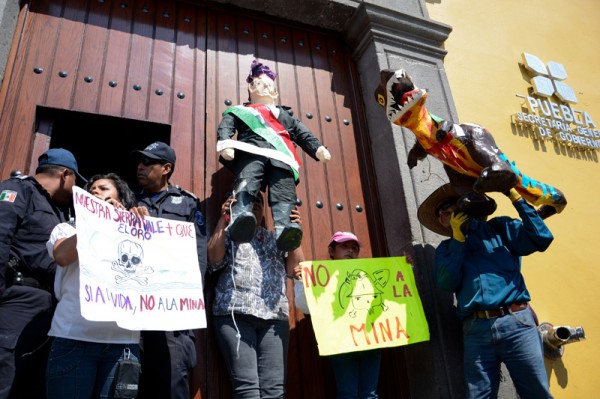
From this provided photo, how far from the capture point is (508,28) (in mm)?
4949

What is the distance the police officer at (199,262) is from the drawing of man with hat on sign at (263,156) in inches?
11.5

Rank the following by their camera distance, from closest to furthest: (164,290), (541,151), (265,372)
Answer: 1. (164,290)
2. (265,372)
3. (541,151)

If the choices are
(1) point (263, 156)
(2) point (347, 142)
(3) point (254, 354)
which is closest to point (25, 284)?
(3) point (254, 354)

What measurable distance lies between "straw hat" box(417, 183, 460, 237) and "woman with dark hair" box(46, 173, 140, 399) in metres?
1.91

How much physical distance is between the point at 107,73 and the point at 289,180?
1.52 metres

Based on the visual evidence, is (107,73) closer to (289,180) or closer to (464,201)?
(289,180)

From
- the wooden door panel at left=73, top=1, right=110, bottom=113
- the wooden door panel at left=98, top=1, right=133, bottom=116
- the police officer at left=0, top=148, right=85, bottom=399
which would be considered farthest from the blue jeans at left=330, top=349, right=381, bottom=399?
the wooden door panel at left=73, top=1, right=110, bottom=113

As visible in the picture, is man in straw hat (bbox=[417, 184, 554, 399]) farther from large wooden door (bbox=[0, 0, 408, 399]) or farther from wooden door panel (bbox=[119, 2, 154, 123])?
wooden door panel (bbox=[119, 2, 154, 123])

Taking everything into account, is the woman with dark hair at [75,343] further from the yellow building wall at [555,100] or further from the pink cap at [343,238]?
the yellow building wall at [555,100]

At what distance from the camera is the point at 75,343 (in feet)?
6.58

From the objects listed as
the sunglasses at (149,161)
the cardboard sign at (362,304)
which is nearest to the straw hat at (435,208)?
the cardboard sign at (362,304)

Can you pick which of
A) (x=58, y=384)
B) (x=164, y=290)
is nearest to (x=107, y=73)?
(x=164, y=290)

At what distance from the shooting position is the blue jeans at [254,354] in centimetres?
238

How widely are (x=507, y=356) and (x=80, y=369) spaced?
6.71ft
